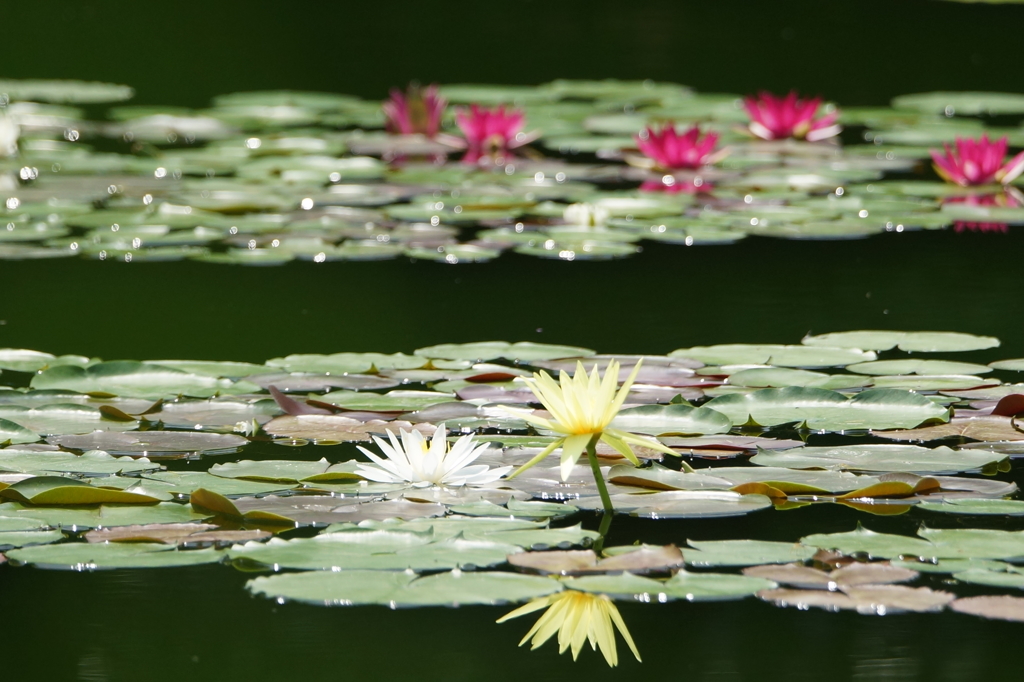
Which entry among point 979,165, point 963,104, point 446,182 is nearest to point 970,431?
point 979,165

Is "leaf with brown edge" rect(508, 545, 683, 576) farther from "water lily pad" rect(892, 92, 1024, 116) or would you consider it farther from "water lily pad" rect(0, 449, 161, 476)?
"water lily pad" rect(892, 92, 1024, 116)

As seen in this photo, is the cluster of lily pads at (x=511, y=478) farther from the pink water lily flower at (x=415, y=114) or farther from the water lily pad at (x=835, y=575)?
the pink water lily flower at (x=415, y=114)

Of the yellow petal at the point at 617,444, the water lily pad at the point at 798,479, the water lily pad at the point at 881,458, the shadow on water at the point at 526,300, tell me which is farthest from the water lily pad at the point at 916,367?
the yellow petal at the point at 617,444

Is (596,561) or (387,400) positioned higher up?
(387,400)

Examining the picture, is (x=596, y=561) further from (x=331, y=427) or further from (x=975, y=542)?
(x=331, y=427)

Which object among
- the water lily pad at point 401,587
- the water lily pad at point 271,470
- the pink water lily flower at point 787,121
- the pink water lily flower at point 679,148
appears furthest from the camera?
the pink water lily flower at point 787,121
